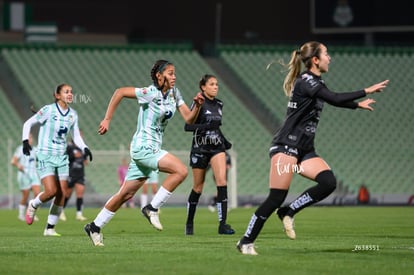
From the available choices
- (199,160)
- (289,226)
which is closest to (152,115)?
(289,226)

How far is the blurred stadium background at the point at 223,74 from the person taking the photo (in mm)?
31656

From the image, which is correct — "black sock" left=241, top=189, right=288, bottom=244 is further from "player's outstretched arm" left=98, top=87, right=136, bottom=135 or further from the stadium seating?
the stadium seating

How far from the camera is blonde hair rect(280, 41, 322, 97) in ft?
34.2

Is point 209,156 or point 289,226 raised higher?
point 289,226

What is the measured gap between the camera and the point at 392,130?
112 ft

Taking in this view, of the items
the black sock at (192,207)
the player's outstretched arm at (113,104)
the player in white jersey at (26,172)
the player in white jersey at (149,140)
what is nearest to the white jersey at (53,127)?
the black sock at (192,207)

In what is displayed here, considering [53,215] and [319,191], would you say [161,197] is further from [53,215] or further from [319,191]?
[53,215]

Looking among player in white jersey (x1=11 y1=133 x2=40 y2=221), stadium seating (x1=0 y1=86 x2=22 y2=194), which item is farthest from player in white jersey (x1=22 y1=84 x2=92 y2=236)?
stadium seating (x1=0 y1=86 x2=22 y2=194)

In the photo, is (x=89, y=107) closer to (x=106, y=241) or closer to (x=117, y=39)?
(x=117, y=39)

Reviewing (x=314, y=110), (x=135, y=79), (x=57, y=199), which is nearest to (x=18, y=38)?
(x=135, y=79)

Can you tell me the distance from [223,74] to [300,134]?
2677 cm

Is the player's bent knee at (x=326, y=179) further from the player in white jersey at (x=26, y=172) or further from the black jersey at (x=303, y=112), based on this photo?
the player in white jersey at (x=26, y=172)

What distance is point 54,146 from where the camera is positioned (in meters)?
15.2

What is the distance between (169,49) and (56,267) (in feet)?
92.4
